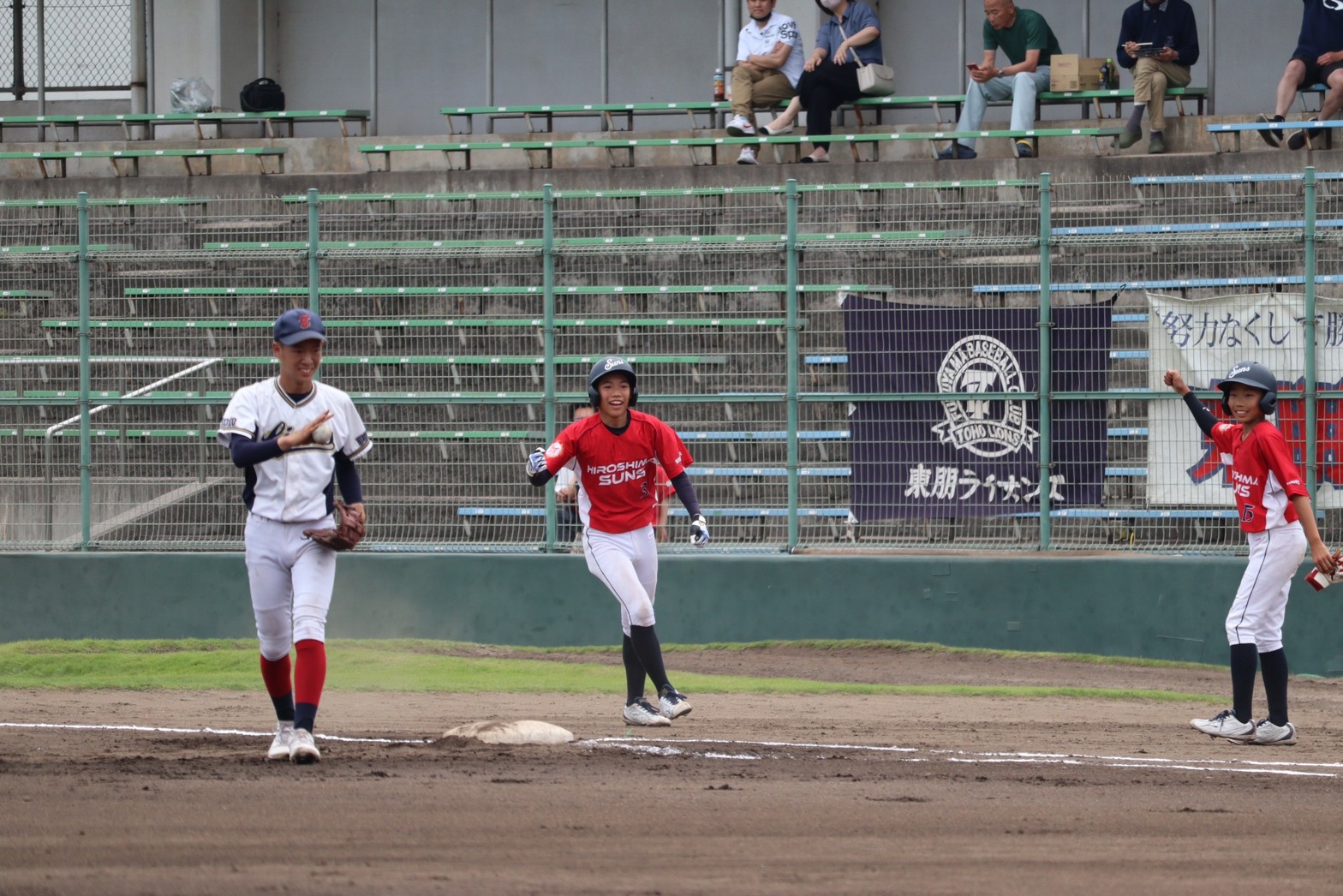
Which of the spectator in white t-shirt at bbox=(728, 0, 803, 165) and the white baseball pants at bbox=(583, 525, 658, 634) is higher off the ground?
the spectator in white t-shirt at bbox=(728, 0, 803, 165)

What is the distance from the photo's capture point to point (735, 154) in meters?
19.5

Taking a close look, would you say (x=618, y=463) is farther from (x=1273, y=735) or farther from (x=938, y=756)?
(x=1273, y=735)

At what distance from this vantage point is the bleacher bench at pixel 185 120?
22.0 meters

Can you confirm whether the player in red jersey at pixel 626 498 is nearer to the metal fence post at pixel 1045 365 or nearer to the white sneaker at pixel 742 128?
the metal fence post at pixel 1045 365

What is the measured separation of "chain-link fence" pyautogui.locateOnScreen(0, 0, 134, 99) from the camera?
24.3 meters

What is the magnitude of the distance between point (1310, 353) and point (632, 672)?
257 inches

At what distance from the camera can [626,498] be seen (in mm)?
9102

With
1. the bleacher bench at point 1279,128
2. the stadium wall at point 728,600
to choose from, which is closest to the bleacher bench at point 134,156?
the stadium wall at point 728,600

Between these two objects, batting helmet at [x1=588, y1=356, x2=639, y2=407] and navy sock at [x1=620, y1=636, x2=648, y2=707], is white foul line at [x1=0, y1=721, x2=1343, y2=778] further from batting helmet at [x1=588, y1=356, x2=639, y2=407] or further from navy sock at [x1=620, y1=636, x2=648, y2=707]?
batting helmet at [x1=588, y1=356, x2=639, y2=407]

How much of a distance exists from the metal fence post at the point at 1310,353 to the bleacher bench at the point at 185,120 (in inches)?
536

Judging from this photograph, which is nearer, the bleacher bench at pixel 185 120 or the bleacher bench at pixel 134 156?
the bleacher bench at pixel 134 156

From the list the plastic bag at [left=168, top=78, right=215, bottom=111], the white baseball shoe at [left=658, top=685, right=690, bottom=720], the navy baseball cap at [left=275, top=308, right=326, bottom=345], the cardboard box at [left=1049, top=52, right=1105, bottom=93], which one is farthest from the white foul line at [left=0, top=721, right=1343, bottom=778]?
the plastic bag at [left=168, top=78, right=215, bottom=111]

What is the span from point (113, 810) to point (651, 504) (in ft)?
13.1

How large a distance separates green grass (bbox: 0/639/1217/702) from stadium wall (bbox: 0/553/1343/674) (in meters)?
0.20
